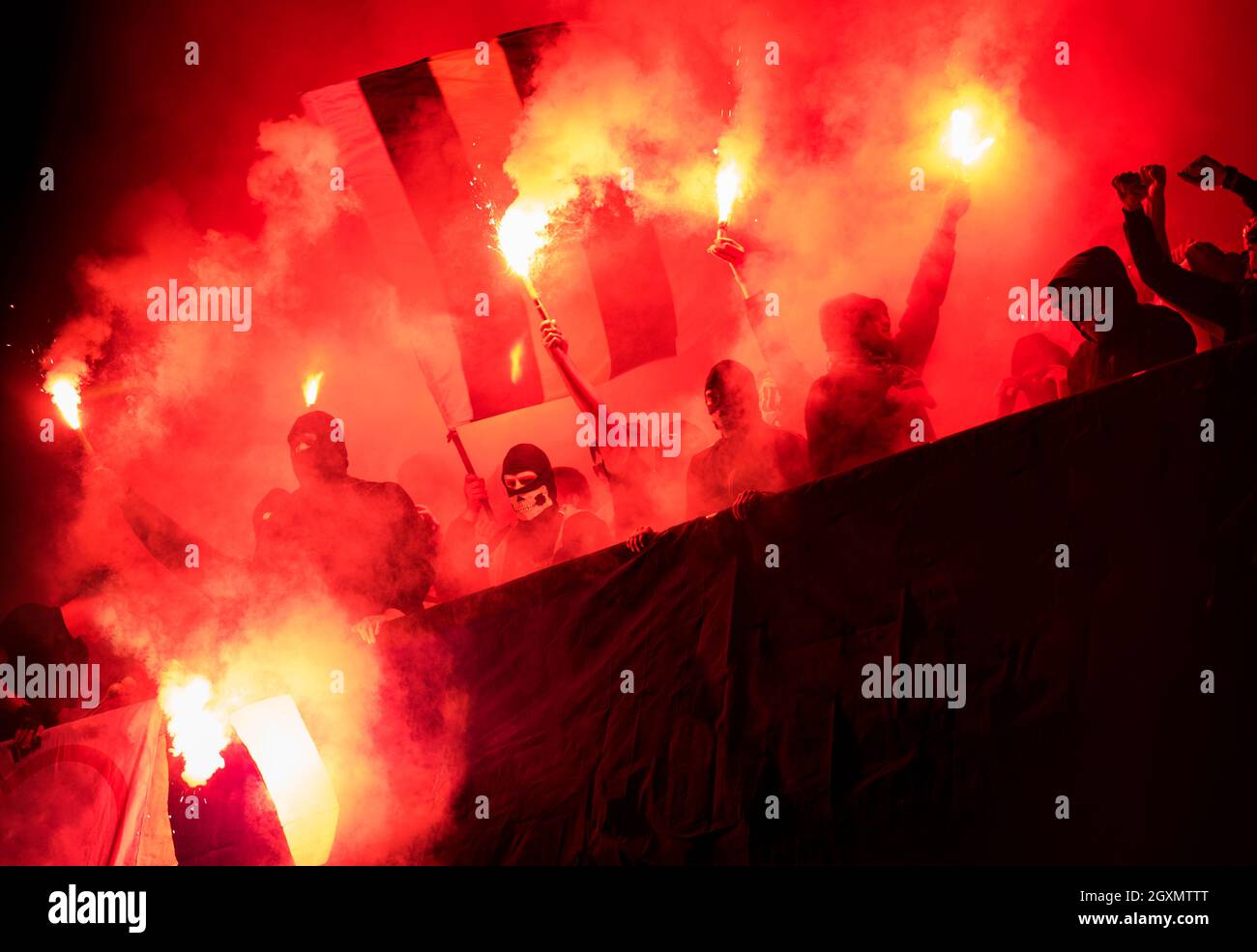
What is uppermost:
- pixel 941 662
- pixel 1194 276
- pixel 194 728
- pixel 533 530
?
pixel 1194 276

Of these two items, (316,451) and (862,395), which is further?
(316,451)

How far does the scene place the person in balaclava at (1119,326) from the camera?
3.77 metres

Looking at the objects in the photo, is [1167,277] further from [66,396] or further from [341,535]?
[66,396]

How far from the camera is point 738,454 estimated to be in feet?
14.6

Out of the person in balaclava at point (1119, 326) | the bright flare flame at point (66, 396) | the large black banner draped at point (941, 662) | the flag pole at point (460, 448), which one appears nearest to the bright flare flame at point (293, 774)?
the large black banner draped at point (941, 662)

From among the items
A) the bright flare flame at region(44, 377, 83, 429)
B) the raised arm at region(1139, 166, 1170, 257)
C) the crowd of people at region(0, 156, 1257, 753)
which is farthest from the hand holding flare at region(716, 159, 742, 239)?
the bright flare flame at region(44, 377, 83, 429)

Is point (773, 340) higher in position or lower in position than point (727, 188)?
lower

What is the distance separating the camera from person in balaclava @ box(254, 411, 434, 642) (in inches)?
205

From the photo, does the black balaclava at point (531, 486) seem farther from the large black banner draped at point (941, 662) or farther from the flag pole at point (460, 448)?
the large black banner draped at point (941, 662)

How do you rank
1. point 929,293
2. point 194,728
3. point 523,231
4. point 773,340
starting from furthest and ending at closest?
point 523,231 → point 773,340 → point 929,293 → point 194,728

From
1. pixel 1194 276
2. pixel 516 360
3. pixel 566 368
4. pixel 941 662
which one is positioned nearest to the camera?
pixel 941 662

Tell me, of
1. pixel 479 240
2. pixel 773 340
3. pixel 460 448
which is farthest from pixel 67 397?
pixel 773 340

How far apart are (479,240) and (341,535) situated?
219 centimetres

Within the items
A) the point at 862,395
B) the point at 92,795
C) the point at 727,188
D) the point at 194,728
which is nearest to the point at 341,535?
the point at 194,728
